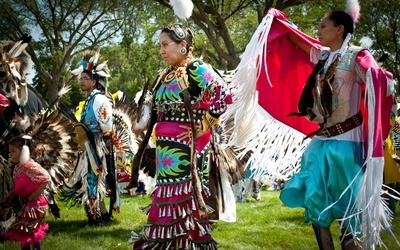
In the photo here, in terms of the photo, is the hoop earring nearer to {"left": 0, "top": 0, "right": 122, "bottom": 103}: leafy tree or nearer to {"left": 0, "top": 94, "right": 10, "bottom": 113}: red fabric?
{"left": 0, "top": 94, "right": 10, "bottom": 113}: red fabric

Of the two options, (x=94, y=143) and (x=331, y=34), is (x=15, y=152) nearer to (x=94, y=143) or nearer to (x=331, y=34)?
(x=94, y=143)

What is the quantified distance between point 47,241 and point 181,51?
2.52 metres

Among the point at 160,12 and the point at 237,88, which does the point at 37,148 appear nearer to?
the point at 237,88

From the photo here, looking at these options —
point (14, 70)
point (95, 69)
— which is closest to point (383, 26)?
point (95, 69)

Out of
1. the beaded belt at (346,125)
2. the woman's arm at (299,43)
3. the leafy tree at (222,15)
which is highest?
the leafy tree at (222,15)

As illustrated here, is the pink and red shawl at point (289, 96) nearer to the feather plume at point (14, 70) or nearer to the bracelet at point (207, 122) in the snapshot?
the bracelet at point (207, 122)

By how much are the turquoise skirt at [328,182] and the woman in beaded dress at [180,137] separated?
2.52 feet

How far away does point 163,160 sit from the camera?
407 cm

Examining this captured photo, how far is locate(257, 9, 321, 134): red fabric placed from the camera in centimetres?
404

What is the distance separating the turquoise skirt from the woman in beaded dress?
0.77m

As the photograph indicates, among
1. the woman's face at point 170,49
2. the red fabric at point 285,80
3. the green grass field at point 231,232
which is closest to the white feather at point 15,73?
the green grass field at point 231,232

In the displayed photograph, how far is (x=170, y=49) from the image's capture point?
4.11 meters

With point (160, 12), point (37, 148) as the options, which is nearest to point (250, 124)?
point (37, 148)

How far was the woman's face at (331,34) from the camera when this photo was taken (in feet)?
11.9
